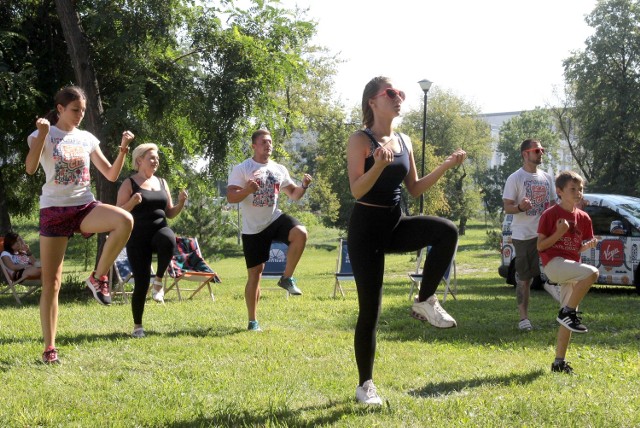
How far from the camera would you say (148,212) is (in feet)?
27.7

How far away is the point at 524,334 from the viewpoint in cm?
847

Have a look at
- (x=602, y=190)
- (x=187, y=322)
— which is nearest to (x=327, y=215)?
(x=602, y=190)

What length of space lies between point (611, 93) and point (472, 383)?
3854cm

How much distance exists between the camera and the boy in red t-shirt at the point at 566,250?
573cm

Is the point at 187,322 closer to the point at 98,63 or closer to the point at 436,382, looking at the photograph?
the point at 436,382

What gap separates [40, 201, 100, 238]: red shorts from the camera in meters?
6.05

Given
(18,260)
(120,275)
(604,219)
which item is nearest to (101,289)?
(18,260)

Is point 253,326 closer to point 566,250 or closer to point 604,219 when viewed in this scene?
point 566,250

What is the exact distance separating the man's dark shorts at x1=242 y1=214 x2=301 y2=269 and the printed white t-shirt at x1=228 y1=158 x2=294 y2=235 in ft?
0.16

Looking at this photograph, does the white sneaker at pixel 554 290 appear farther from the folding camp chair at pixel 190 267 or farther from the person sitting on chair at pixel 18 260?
the person sitting on chair at pixel 18 260

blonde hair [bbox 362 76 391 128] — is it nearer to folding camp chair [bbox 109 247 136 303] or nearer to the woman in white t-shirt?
the woman in white t-shirt

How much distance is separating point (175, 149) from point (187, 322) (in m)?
7.89

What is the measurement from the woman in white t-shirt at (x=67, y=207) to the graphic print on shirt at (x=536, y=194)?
182 inches

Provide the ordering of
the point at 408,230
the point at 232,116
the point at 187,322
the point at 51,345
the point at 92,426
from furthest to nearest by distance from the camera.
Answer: the point at 232,116, the point at 187,322, the point at 51,345, the point at 408,230, the point at 92,426
